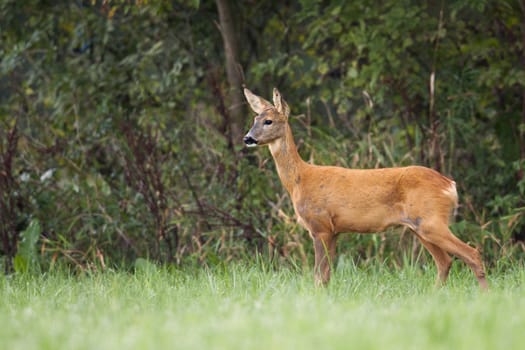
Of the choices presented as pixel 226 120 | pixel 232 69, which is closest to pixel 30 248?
pixel 226 120

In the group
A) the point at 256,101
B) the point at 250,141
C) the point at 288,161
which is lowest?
the point at 288,161

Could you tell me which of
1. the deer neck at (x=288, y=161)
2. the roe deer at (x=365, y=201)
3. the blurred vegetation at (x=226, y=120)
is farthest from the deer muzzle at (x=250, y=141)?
the blurred vegetation at (x=226, y=120)

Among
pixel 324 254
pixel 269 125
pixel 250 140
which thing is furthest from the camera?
pixel 269 125

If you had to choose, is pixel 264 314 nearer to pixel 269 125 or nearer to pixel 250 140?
pixel 250 140

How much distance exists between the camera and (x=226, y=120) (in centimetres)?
959

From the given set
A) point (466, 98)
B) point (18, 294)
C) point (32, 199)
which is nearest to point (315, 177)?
point (18, 294)

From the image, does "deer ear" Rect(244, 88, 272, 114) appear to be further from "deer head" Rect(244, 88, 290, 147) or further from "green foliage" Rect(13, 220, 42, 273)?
"green foliage" Rect(13, 220, 42, 273)

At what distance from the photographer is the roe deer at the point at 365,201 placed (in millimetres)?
6332

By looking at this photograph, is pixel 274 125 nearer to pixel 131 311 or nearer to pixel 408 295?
pixel 408 295

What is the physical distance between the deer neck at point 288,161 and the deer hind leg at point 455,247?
105cm

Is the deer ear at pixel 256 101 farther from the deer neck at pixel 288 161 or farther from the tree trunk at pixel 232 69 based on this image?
the tree trunk at pixel 232 69

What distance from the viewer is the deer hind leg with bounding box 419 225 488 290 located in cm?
621

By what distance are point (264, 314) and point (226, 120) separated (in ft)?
17.3

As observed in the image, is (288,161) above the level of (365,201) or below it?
above
